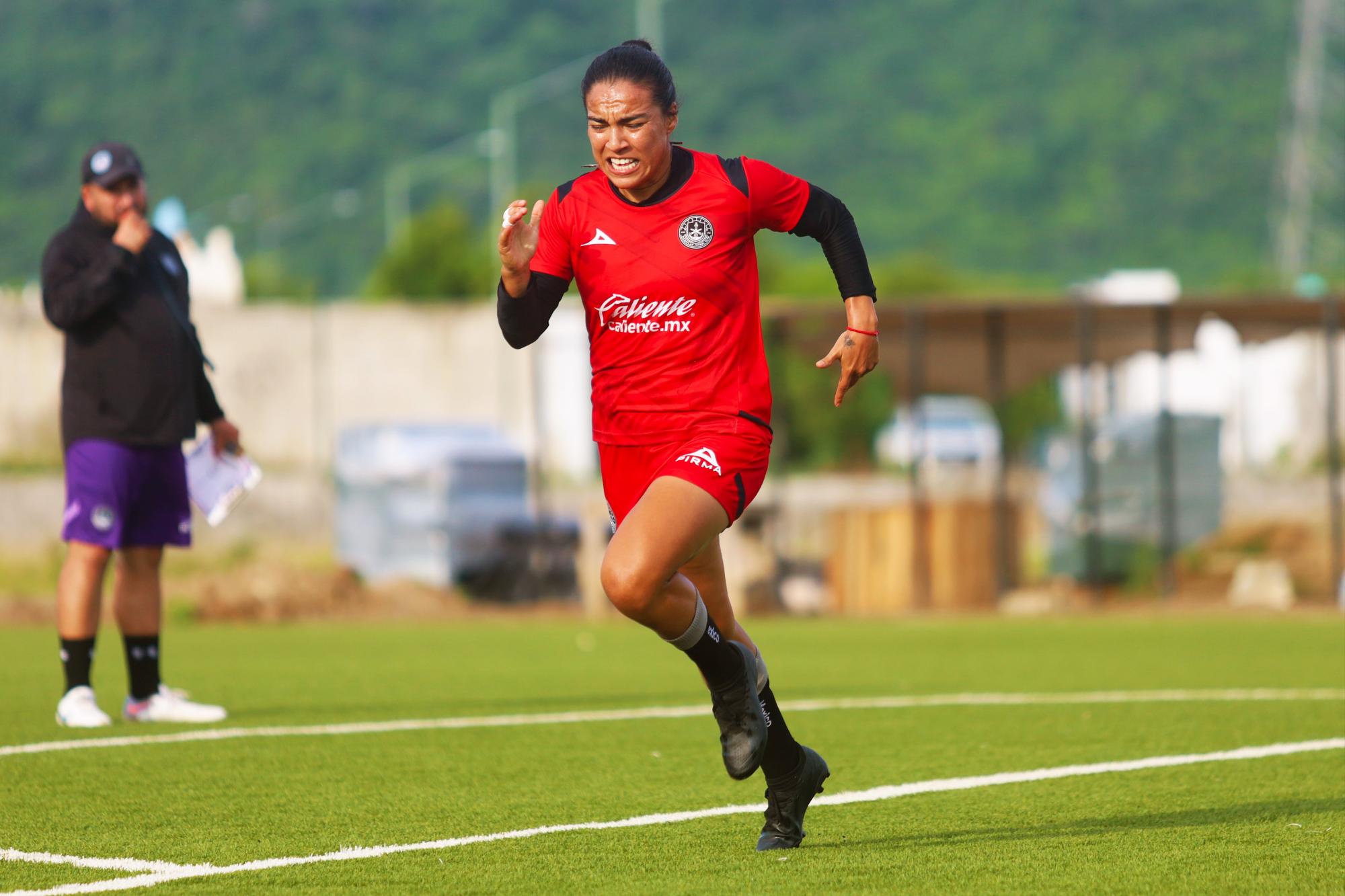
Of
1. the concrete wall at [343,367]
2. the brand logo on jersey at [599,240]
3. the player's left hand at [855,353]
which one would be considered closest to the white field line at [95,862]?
the brand logo on jersey at [599,240]

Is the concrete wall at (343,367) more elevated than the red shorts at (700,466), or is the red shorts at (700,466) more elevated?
the concrete wall at (343,367)

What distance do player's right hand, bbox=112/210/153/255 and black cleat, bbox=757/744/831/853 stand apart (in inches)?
155

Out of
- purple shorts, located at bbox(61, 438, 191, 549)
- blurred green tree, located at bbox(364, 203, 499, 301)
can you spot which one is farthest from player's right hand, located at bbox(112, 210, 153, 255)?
blurred green tree, located at bbox(364, 203, 499, 301)

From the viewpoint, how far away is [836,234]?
5.32 metres

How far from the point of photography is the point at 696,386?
17.0ft

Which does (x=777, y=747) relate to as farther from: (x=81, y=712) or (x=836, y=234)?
(x=81, y=712)

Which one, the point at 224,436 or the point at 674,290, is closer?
the point at 674,290

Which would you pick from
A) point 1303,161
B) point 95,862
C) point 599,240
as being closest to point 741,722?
point 599,240

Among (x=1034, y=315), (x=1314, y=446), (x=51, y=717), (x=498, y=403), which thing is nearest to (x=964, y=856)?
(x=51, y=717)

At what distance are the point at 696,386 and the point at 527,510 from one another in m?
14.8

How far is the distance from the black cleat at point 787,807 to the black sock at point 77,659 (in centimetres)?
379

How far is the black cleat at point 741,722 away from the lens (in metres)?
4.91

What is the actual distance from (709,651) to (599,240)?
116 centimetres

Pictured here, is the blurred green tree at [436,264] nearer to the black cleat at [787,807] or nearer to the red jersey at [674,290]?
the red jersey at [674,290]
